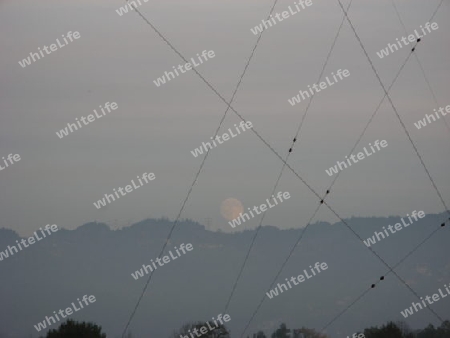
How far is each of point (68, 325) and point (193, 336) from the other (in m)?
132

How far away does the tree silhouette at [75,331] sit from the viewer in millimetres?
53759


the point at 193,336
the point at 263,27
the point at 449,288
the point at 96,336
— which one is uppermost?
the point at 263,27

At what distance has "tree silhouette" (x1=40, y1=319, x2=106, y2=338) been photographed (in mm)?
53759

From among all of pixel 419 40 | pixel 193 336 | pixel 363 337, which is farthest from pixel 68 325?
pixel 193 336

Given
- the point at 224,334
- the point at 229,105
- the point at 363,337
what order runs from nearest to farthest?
1. the point at 229,105
2. the point at 363,337
3. the point at 224,334

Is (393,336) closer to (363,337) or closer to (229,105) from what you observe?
(363,337)

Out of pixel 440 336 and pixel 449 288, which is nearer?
pixel 449 288

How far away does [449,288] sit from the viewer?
Result: 52219 millimetres

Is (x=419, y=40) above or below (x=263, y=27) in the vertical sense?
below

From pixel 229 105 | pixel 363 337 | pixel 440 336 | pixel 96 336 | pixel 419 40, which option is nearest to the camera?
pixel 229 105

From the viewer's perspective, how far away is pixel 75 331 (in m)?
54.4

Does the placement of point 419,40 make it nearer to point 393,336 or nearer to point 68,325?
point 393,336

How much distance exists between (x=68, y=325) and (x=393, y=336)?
Result: 16295 millimetres

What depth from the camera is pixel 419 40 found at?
43.4m
